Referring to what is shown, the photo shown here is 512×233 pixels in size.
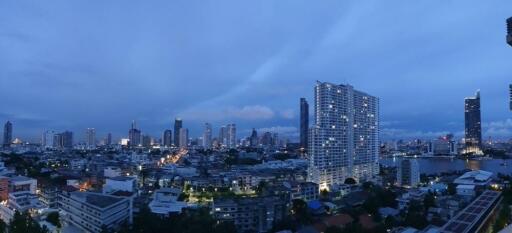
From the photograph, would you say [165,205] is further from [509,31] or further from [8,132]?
[8,132]

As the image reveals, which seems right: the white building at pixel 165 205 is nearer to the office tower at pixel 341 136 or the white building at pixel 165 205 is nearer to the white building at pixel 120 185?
the white building at pixel 120 185

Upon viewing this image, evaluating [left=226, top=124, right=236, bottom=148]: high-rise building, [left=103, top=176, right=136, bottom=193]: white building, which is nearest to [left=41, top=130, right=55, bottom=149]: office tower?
[left=226, top=124, right=236, bottom=148]: high-rise building

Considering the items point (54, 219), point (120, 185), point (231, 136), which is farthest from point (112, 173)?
point (231, 136)

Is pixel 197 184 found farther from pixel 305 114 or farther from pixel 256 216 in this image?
pixel 305 114

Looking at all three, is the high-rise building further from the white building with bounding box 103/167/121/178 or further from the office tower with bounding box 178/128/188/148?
the white building with bounding box 103/167/121/178

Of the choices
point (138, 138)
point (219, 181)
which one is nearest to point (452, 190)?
point (219, 181)

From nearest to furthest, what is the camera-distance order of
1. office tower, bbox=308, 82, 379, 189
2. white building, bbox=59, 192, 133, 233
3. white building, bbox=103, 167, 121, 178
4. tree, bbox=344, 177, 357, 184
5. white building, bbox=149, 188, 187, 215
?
1. white building, bbox=59, 192, 133, 233
2. white building, bbox=149, 188, 187, 215
3. office tower, bbox=308, 82, 379, 189
4. tree, bbox=344, 177, 357, 184
5. white building, bbox=103, 167, 121, 178
